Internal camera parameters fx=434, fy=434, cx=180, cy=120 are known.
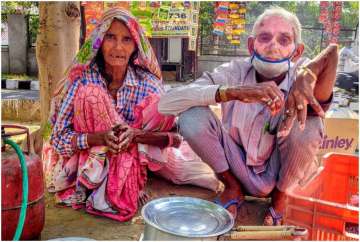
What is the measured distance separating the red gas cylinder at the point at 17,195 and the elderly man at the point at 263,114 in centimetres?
87

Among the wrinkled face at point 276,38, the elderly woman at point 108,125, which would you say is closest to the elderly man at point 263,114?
the wrinkled face at point 276,38

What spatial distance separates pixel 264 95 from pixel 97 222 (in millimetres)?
1234

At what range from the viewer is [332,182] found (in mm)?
2629

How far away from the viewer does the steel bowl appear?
1652 millimetres

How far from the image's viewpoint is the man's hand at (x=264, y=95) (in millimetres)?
2254

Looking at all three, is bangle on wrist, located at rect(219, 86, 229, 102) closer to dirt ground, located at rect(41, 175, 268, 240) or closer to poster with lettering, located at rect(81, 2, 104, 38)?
dirt ground, located at rect(41, 175, 268, 240)

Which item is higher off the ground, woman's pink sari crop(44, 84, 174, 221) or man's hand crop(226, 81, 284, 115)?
man's hand crop(226, 81, 284, 115)

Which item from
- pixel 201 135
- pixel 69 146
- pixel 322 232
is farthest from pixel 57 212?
pixel 322 232

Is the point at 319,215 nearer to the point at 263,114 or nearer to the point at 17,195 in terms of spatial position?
the point at 263,114

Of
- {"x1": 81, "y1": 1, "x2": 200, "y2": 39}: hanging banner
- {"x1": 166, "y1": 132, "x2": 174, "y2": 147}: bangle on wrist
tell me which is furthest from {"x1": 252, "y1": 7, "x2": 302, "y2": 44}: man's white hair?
{"x1": 81, "y1": 1, "x2": 200, "y2": 39}: hanging banner

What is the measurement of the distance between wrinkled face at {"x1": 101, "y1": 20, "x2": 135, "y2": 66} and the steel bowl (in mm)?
1195

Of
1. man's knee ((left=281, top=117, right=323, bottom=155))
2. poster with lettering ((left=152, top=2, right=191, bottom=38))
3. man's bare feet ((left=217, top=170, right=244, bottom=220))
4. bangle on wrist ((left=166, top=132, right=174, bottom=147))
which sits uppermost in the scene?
poster with lettering ((left=152, top=2, right=191, bottom=38))

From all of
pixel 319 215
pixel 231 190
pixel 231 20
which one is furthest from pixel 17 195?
pixel 231 20

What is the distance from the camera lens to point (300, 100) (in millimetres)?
2264
